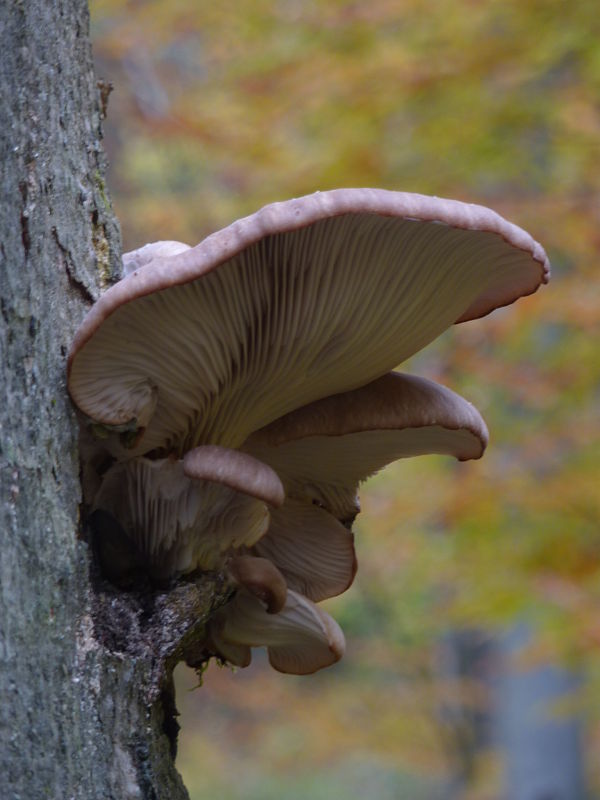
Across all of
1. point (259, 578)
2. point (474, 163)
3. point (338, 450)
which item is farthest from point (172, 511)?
point (474, 163)

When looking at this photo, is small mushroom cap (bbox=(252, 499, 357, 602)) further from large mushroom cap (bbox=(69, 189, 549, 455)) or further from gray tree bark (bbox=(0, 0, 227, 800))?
gray tree bark (bbox=(0, 0, 227, 800))

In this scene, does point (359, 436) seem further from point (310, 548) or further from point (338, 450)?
point (310, 548)

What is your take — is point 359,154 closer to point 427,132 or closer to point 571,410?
point 427,132

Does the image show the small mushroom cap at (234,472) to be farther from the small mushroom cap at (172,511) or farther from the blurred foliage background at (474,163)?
the blurred foliage background at (474,163)

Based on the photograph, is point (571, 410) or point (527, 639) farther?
point (527, 639)

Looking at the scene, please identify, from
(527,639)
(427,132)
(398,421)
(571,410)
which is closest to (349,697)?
(527,639)

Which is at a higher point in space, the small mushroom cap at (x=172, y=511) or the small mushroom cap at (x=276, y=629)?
the small mushroom cap at (x=172, y=511)

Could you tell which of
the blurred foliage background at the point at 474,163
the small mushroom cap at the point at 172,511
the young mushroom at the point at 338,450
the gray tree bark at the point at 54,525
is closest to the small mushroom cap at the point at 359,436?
the young mushroom at the point at 338,450
